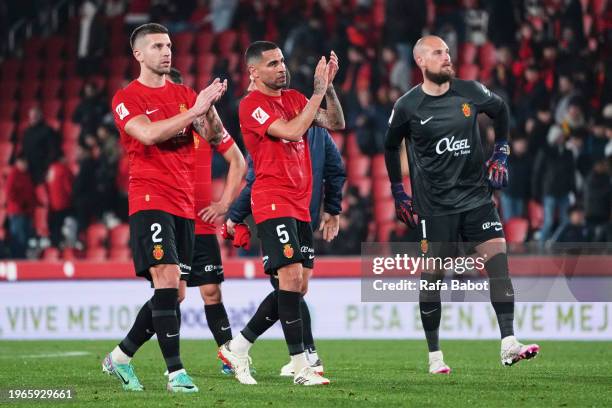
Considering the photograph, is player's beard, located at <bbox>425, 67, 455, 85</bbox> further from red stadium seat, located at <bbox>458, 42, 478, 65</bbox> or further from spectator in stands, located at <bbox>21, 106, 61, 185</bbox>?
spectator in stands, located at <bbox>21, 106, 61, 185</bbox>

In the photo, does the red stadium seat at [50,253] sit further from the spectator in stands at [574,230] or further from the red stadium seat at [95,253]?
the spectator in stands at [574,230]

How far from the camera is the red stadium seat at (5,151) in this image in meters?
19.6

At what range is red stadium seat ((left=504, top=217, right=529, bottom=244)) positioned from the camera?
1488 centimetres

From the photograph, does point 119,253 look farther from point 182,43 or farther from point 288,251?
point 288,251

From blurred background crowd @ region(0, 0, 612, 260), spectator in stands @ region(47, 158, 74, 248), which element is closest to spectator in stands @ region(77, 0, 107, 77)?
blurred background crowd @ region(0, 0, 612, 260)

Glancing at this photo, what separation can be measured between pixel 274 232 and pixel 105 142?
10.5 meters

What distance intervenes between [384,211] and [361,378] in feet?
27.4

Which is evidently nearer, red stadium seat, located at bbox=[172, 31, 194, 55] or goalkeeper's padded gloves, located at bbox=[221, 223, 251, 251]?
goalkeeper's padded gloves, located at bbox=[221, 223, 251, 251]

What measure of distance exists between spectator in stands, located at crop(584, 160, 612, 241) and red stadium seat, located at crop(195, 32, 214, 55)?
8121mm

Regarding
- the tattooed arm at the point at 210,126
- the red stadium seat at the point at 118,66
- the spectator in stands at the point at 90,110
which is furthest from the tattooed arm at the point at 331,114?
the red stadium seat at the point at 118,66

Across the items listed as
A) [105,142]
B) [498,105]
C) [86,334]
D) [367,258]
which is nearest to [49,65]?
[105,142]

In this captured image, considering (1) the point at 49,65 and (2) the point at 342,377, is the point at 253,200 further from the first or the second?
(1) the point at 49,65

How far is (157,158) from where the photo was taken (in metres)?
7.47

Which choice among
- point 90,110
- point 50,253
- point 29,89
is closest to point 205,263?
point 50,253
